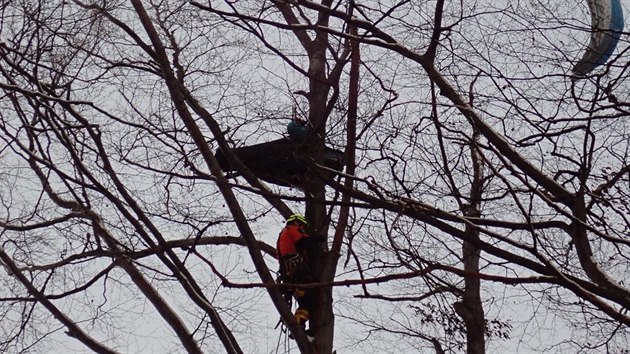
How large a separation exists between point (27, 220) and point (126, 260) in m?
1.34

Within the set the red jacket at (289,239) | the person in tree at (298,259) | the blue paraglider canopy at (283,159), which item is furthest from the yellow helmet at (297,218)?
the blue paraglider canopy at (283,159)

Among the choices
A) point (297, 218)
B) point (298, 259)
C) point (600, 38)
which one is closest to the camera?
point (600, 38)

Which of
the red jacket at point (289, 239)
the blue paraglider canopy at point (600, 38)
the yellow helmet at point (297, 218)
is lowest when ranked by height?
the blue paraglider canopy at point (600, 38)

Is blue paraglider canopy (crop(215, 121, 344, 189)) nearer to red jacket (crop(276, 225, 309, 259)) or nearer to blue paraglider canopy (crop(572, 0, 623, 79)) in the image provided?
red jacket (crop(276, 225, 309, 259))

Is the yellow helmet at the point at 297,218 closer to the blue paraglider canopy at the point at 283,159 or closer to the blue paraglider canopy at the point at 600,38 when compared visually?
the blue paraglider canopy at the point at 283,159

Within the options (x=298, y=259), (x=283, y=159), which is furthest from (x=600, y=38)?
(x=298, y=259)

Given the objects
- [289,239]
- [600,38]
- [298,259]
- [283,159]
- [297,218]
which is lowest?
[600,38]

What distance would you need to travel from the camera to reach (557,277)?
5.35 meters

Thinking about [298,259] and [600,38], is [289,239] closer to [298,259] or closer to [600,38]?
[298,259]

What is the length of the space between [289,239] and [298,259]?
0.23 m

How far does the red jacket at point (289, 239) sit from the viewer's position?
32.2 ft

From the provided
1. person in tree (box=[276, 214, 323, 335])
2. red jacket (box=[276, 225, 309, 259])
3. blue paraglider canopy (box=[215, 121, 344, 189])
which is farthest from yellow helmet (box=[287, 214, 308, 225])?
blue paraglider canopy (box=[215, 121, 344, 189])

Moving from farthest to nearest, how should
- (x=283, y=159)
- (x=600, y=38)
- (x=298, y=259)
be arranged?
(x=298, y=259) < (x=283, y=159) < (x=600, y=38)

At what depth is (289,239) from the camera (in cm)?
984
